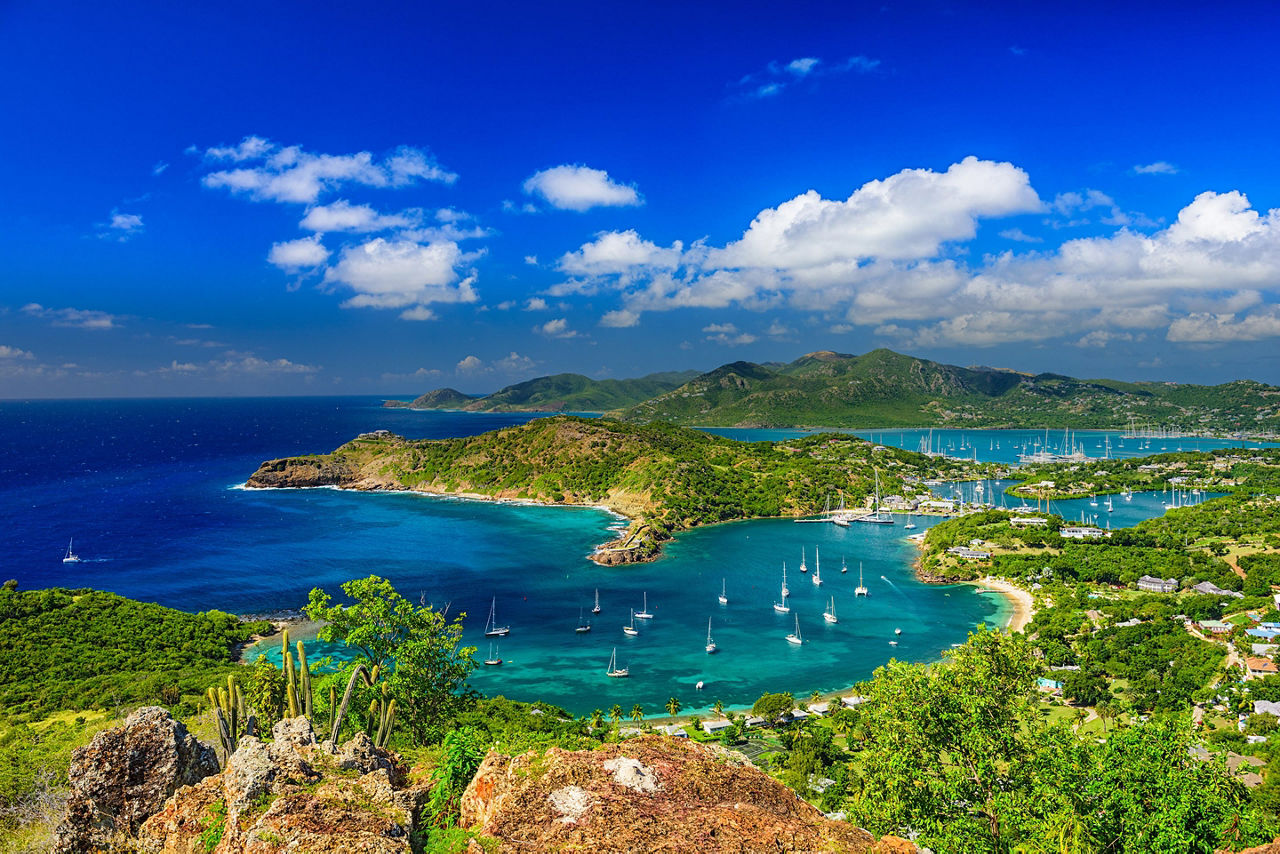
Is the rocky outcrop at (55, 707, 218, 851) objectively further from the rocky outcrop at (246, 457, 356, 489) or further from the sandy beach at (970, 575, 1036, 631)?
the rocky outcrop at (246, 457, 356, 489)

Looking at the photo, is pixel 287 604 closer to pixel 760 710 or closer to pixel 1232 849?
pixel 760 710

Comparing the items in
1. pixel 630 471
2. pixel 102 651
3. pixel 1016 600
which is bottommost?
pixel 1016 600

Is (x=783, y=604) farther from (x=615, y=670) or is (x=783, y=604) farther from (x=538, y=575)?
(x=538, y=575)

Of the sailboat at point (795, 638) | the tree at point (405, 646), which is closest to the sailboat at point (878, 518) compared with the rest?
the sailboat at point (795, 638)

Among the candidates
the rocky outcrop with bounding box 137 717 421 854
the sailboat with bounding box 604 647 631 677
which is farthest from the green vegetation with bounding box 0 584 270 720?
the rocky outcrop with bounding box 137 717 421 854

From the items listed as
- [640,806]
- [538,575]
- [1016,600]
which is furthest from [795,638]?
[640,806]

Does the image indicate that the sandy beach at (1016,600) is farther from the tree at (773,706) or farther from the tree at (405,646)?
the tree at (405,646)
